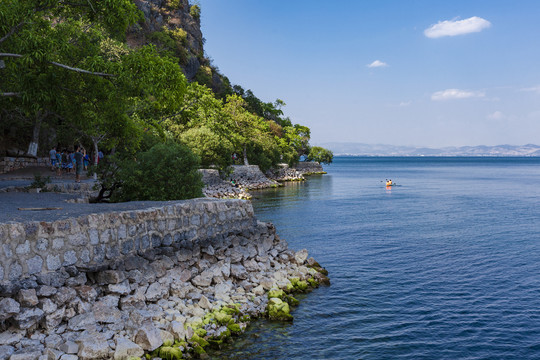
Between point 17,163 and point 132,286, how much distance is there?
30.4 metres

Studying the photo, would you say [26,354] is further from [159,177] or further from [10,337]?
[159,177]

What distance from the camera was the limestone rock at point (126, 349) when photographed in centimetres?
989

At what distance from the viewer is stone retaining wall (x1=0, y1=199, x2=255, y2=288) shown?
400 inches

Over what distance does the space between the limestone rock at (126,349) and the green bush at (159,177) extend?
31.9 feet

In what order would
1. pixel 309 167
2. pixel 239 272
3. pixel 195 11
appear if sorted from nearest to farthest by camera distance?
pixel 239 272 < pixel 195 11 < pixel 309 167

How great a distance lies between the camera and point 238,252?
16.8m

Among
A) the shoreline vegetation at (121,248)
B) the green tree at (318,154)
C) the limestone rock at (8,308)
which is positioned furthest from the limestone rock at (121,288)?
the green tree at (318,154)

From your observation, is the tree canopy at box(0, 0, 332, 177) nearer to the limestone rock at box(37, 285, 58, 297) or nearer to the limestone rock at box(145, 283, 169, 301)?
the limestone rock at box(145, 283, 169, 301)

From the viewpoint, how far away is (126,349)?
10000 millimetres

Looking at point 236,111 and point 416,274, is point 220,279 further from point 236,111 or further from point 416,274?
point 236,111

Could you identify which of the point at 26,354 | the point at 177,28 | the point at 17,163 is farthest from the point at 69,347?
the point at 177,28

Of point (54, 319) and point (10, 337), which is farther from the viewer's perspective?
point (54, 319)

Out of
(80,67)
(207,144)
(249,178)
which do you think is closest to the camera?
(80,67)

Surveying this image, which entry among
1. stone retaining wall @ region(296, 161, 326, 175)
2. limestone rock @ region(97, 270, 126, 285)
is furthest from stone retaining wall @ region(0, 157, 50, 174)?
stone retaining wall @ region(296, 161, 326, 175)
